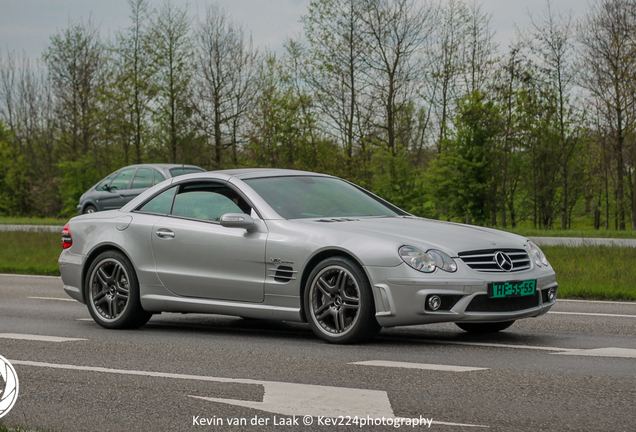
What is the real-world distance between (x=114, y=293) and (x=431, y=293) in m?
3.49

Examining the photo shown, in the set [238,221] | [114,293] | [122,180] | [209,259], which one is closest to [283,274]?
[238,221]

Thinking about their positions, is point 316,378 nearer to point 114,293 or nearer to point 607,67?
point 114,293

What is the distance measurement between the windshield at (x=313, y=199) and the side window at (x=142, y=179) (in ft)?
50.8

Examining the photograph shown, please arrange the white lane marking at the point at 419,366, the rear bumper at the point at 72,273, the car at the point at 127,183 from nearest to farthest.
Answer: the white lane marking at the point at 419,366 → the rear bumper at the point at 72,273 → the car at the point at 127,183

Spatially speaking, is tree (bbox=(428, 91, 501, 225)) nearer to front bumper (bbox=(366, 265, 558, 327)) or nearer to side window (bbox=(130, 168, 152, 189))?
side window (bbox=(130, 168, 152, 189))

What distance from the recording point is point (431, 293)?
243 inches

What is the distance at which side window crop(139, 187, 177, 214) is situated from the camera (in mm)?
8039

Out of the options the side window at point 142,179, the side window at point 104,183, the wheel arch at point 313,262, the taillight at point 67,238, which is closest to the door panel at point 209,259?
the wheel arch at point 313,262

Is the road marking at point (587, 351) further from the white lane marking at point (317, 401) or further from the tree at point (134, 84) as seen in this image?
the tree at point (134, 84)

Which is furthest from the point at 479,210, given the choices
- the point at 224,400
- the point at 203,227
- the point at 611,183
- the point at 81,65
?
the point at 224,400

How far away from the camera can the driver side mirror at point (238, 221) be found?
6.99 metres

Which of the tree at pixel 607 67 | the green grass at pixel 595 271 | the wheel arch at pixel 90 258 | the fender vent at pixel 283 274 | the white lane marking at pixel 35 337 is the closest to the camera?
the fender vent at pixel 283 274

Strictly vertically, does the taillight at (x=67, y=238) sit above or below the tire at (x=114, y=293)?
above

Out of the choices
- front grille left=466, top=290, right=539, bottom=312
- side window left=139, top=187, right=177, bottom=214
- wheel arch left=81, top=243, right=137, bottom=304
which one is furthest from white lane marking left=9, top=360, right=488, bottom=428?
wheel arch left=81, top=243, right=137, bottom=304
